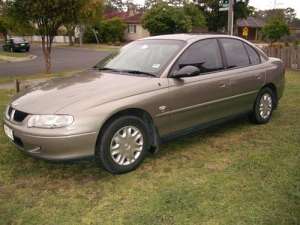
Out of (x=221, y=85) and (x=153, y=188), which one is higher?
(x=221, y=85)

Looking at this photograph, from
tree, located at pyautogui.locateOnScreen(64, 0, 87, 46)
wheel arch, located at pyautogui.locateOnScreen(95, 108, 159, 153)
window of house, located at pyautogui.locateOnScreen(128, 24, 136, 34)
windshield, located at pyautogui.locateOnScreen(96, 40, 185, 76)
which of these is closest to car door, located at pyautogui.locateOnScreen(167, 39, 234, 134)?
windshield, located at pyautogui.locateOnScreen(96, 40, 185, 76)

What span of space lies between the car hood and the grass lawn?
856 mm

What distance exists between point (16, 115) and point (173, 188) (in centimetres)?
193

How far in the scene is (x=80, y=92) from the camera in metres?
4.02

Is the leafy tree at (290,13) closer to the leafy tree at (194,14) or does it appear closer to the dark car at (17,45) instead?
the leafy tree at (194,14)

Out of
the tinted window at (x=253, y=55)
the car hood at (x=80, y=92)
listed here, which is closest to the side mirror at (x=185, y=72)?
the car hood at (x=80, y=92)

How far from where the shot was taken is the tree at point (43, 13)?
1146cm

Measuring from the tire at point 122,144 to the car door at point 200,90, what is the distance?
513 mm

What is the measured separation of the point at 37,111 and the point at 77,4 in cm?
888

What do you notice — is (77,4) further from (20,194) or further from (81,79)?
(20,194)

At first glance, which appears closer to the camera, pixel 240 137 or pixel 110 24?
pixel 240 137

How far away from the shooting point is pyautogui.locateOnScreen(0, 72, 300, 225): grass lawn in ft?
10.6

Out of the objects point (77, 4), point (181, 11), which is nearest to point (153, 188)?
point (77, 4)

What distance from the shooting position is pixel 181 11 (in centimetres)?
3609
